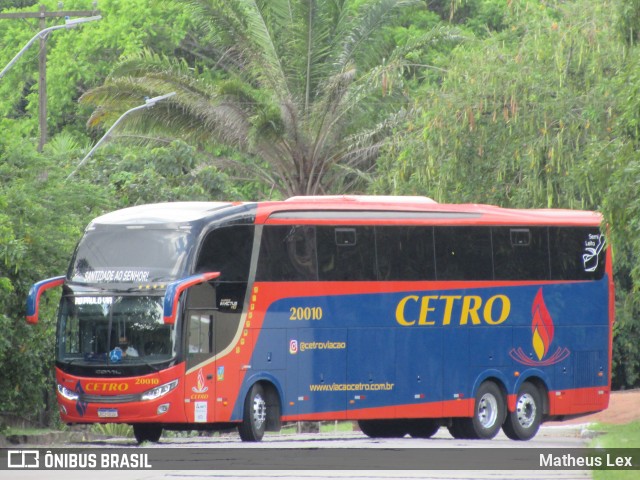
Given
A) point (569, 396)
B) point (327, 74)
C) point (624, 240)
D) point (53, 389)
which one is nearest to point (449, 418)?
point (569, 396)

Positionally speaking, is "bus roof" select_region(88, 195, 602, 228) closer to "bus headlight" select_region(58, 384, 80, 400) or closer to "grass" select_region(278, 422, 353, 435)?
"bus headlight" select_region(58, 384, 80, 400)

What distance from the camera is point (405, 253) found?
85.5 ft

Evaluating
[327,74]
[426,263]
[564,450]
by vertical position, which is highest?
[327,74]

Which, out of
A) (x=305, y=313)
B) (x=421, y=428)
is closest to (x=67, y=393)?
(x=305, y=313)

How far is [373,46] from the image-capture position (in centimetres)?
4003

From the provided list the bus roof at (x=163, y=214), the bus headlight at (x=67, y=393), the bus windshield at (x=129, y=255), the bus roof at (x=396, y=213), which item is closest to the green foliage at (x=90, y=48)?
the bus roof at (x=396, y=213)

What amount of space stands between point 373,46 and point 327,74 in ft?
6.19

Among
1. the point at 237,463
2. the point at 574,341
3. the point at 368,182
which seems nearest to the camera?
the point at 237,463

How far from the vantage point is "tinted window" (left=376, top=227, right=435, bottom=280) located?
25.8 m

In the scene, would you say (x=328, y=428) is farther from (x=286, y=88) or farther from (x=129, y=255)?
(x=129, y=255)

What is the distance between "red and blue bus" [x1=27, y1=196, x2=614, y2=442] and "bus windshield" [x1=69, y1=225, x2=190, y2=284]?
0.03 m

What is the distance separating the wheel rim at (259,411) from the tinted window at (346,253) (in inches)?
87.6

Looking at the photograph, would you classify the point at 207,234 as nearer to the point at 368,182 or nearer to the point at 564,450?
the point at 564,450

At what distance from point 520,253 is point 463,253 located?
127cm
